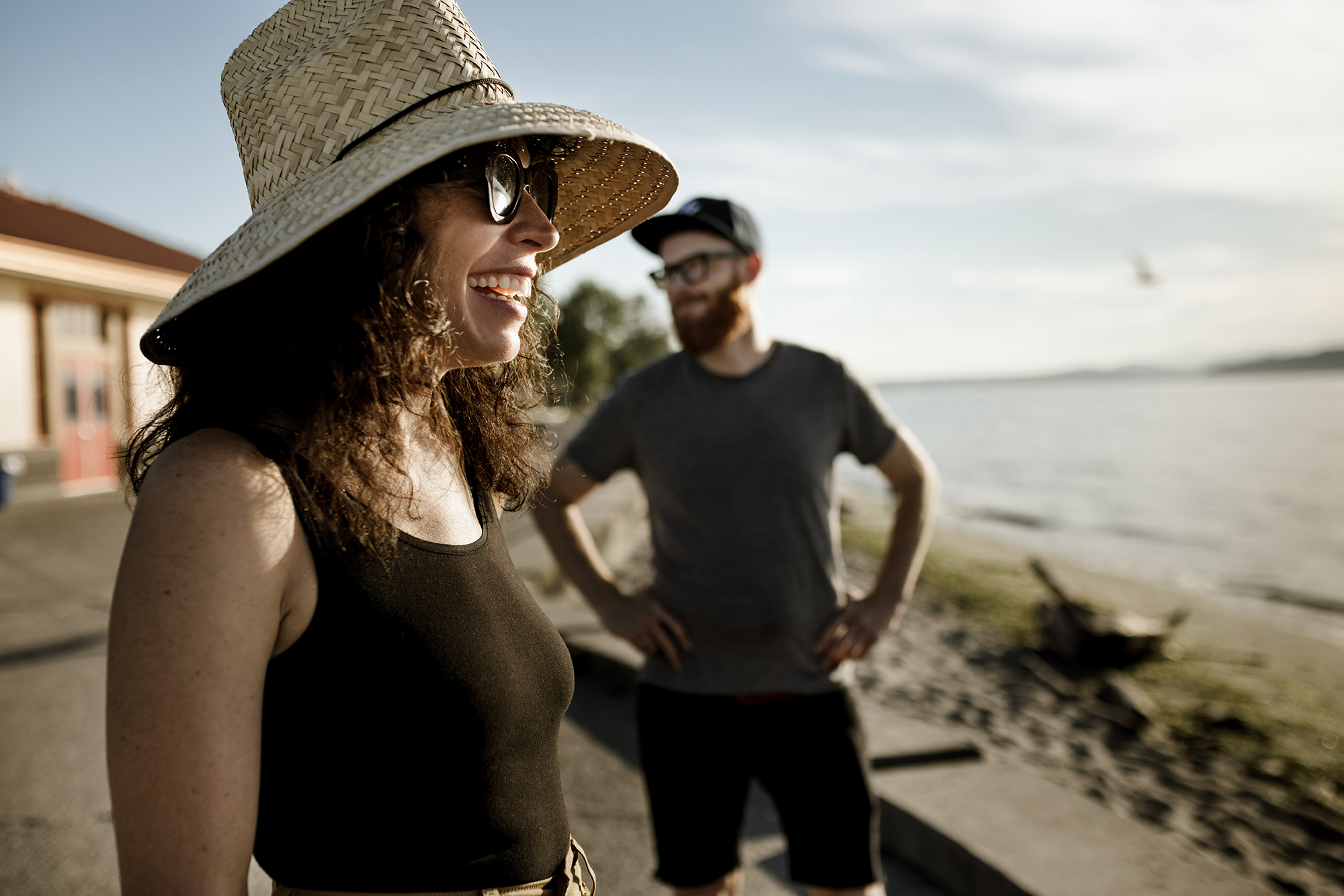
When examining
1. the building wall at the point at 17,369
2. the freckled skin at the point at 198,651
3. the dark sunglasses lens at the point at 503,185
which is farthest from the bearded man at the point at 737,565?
the building wall at the point at 17,369

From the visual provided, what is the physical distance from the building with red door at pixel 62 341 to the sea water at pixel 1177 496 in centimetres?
1458

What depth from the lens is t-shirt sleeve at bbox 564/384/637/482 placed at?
2.87m

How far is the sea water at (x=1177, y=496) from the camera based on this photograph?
59.1ft

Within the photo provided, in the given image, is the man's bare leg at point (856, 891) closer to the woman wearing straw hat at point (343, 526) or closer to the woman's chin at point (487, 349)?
the woman wearing straw hat at point (343, 526)

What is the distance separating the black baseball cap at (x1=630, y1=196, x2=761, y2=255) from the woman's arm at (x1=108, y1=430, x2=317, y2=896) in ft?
6.71

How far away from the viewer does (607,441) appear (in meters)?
2.89

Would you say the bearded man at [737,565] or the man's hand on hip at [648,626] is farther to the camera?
the man's hand on hip at [648,626]

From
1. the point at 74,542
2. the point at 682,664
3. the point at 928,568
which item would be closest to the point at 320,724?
the point at 682,664

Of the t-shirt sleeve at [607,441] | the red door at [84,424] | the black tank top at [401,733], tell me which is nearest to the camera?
the black tank top at [401,733]

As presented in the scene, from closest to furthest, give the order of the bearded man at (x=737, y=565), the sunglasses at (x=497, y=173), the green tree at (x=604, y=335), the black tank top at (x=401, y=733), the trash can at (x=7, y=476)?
the black tank top at (x=401, y=733) → the sunglasses at (x=497, y=173) → the bearded man at (x=737, y=565) → the trash can at (x=7, y=476) → the green tree at (x=604, y=335)

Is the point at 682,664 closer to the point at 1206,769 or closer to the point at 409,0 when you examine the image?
the point at 409,0

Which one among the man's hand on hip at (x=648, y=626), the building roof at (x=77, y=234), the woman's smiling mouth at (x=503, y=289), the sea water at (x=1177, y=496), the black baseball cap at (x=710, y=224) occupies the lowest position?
the sea water at (x=1177, y=496)

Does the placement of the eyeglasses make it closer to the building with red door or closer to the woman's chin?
the woman's chin

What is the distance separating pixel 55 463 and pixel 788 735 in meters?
16.2
